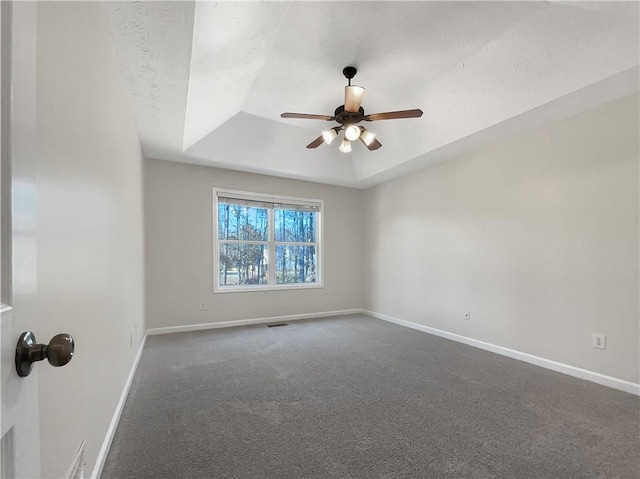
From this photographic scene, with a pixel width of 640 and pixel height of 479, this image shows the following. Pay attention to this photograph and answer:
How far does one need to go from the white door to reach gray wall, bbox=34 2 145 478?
0.44m

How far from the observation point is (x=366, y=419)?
6.69 ft

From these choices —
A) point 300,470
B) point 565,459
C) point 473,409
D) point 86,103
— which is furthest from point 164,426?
point 565,459

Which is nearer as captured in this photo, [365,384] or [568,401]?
[568,401]

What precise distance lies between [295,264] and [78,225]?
4.14m

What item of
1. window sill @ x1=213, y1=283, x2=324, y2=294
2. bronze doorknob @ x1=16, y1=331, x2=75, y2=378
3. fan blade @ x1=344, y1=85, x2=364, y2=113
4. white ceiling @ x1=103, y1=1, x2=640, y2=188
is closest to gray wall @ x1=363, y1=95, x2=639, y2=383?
white ceiling @ x1=103, y1=1, x2=640, y2=188

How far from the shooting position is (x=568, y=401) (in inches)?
90.7

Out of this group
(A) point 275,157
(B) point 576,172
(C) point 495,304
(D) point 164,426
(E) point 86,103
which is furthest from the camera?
(A) point 275,157

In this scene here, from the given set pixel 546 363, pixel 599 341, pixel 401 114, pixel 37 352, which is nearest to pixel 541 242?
pixel 599 341

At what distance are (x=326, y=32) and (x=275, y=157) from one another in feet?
7.31

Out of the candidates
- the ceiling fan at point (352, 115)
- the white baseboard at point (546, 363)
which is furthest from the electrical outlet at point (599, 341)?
the ceiling fan at point (352, 115)

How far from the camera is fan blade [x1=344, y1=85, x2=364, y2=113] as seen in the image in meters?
2.62

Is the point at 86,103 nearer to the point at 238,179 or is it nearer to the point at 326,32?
the point at 326,32

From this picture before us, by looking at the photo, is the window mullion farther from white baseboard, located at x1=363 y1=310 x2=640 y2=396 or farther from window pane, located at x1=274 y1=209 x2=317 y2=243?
white baseboard, located at x1=363 y1=310 x2=640 y2=396

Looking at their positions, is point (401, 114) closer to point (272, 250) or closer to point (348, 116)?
point (348, 116)
